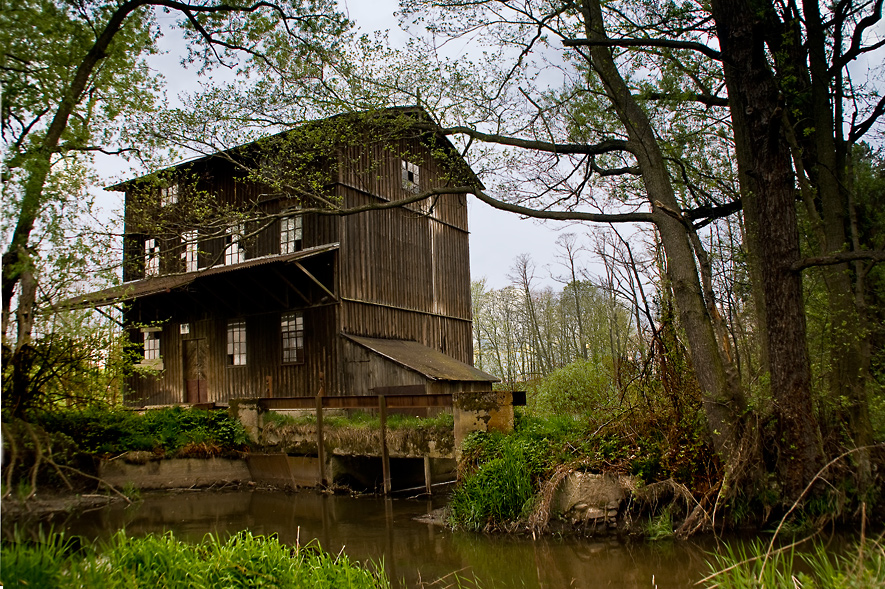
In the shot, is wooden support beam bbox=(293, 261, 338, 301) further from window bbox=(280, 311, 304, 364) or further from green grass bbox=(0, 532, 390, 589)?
green grass bbox=(0, 532, 390, 589)

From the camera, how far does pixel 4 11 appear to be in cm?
546

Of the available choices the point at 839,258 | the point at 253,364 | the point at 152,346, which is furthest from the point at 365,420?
the point at 152,346

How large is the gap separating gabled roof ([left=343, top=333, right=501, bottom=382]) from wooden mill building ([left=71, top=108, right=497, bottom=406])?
69mm

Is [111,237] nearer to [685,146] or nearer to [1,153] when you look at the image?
[1,153]

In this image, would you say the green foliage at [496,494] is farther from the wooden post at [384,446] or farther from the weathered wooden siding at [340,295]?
the weathered wooden siding at [340,295]

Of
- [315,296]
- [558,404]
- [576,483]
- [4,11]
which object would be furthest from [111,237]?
[558,404]

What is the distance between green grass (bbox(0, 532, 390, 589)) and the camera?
4.39m

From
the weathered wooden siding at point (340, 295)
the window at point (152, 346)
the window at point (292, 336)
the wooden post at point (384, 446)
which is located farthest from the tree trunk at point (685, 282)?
the window at point (152, 346)

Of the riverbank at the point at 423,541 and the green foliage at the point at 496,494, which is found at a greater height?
the green foliage at the point at 496,494

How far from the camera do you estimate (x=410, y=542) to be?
9.79m

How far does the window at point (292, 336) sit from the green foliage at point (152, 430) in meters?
3.27

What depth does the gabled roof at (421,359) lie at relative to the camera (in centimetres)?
1727

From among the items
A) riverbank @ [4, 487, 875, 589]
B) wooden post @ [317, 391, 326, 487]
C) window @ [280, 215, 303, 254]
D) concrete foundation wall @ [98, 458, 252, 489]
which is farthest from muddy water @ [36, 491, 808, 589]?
window @ [280, 215, 303, 254]

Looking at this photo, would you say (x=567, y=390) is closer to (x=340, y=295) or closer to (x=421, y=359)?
(x=421, y=359)
